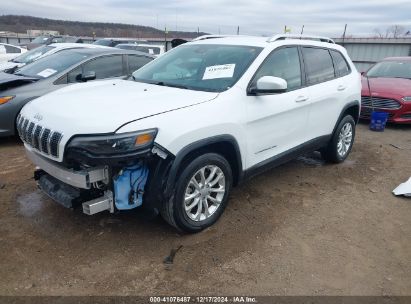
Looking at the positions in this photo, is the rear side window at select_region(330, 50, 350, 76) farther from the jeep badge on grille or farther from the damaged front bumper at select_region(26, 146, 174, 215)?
the jeep badge on grille

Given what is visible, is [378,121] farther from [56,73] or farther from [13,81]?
[13,81]

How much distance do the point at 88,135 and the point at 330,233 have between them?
2.47 metres

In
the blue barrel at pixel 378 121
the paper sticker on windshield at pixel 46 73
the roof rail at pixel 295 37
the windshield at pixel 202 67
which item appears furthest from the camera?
the blue barrel at pixel 378 121

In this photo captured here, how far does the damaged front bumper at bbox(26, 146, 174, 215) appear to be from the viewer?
2.86 metres

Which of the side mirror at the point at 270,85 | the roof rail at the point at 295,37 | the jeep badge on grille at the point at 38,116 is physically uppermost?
the roof rail at the point at 295,37

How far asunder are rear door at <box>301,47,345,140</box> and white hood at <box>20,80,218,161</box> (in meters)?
1.71

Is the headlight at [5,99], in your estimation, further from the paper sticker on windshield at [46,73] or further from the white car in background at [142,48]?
the white car in background at [142,48]

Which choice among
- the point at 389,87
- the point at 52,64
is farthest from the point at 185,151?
the point at 389,87

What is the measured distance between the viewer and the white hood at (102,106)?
2795mm

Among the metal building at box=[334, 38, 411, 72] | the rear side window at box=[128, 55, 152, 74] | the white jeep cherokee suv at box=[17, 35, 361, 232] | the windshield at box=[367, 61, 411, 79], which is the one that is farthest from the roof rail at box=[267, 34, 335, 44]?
the metal building at box=[334, 38, 411, 72]

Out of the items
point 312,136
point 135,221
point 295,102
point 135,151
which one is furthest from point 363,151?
point 135,151

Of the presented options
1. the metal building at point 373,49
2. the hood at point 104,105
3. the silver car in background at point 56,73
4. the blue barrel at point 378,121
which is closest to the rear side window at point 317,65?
the hood at point 104,105

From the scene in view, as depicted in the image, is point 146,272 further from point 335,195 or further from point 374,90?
point 374,90

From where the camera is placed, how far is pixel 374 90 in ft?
27.0
